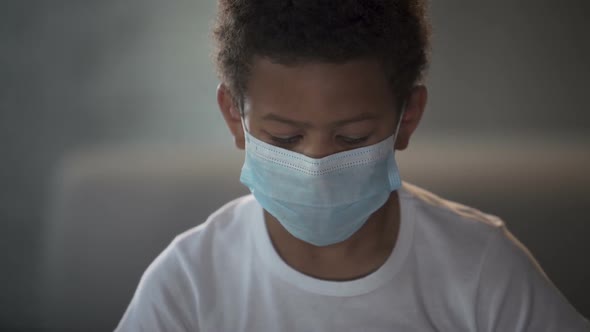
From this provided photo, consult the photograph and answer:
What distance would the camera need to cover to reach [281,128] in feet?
3.15

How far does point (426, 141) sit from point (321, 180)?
2.76 ft

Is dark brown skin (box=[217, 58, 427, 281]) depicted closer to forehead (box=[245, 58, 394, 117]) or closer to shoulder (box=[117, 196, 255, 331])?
forehead (box=[245, 58, 394, 117])

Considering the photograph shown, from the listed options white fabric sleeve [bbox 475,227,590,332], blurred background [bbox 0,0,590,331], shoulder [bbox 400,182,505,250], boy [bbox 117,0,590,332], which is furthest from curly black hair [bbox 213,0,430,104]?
blurred background [bbox 0,0,590,331]

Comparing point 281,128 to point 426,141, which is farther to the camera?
point 426,141

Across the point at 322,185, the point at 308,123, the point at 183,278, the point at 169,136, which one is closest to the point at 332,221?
the point at 322,185

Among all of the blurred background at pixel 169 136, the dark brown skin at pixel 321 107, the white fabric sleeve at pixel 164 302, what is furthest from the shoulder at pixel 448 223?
the blurred background at pixel 169 136

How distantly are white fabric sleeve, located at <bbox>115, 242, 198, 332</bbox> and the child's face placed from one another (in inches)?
11.2

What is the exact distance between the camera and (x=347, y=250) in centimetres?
113

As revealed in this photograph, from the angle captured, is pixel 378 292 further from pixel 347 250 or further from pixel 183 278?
pixel 183 278

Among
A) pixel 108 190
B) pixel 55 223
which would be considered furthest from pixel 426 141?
pixel 55 223

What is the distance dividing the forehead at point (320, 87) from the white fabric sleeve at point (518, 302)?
357mm

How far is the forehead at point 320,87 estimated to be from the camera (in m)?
0.91

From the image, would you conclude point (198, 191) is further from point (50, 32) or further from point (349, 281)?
point (349, 281)

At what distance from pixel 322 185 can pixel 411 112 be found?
0.21 meters
